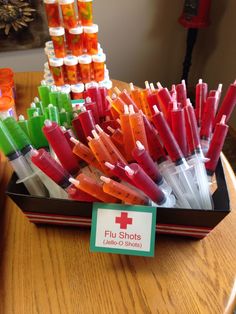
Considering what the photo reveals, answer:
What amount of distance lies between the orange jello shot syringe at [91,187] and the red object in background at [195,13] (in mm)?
1505

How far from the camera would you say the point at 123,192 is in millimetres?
483

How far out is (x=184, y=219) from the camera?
0.50 meters

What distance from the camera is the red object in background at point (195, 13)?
1.67m

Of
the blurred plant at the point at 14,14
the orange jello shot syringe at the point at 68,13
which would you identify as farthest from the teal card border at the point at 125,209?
the blurred plant at the point at 14,14

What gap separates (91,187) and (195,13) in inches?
60.6

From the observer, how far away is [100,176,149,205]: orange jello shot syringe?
469mm

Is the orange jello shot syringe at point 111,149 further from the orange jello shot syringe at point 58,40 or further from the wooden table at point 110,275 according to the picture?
the orange jello shot syringe at point 58,40

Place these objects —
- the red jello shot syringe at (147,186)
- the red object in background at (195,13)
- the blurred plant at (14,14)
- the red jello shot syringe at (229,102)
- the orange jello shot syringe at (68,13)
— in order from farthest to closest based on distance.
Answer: the red object in background at (195,13) → the blurred plant at (14,14) → the orange jello shot syringe at (68,13) → the red jello shot syringe at (229,102) → the red jello shot syringe at (147,186)

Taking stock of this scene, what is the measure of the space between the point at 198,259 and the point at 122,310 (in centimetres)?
16

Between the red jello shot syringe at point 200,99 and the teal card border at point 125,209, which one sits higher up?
the red jello shot syringe at point 200,99

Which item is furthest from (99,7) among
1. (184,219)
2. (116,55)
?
(184,219)

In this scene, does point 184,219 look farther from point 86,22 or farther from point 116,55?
point 116,55

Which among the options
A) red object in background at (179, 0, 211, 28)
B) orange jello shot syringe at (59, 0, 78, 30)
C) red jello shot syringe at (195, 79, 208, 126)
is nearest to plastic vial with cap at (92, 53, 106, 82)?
orange jello shot syringe at (59, 0, 78, 30)

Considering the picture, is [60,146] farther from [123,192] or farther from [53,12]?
[53,12]
